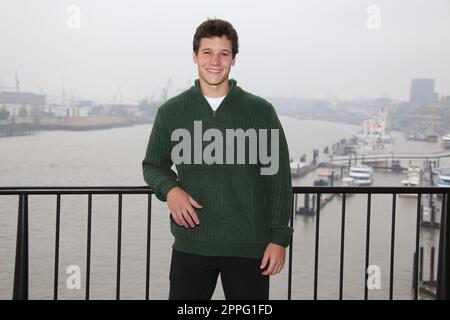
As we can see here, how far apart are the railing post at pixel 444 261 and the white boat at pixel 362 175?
13727mm

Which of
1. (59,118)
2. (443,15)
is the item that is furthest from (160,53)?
(443,15)

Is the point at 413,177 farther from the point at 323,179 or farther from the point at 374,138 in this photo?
the point at 323,179

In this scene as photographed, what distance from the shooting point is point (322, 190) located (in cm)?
210

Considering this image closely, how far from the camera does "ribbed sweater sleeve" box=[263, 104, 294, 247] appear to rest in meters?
1.38

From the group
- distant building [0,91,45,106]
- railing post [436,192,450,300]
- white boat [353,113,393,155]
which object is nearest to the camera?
railing post [436,192,450,300]

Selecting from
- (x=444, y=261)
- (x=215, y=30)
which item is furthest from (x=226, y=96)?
(x=444, y=261)

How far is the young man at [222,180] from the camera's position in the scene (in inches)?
52.9

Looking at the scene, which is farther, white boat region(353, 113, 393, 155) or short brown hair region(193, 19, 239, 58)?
white boat region(353, 113, 393, 155)

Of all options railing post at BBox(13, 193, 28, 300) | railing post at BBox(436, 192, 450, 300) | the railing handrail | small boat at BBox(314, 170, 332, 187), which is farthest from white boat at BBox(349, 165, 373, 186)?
railing post at BBox(13, 193, 28, 300)

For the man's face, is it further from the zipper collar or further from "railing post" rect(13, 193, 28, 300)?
"railing post" rect(13, 193, 28, 300)

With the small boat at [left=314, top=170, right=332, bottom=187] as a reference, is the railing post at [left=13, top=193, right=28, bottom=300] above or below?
above

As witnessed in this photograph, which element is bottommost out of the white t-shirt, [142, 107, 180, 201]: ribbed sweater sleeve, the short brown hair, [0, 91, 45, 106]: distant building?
[142, 107, 180, 201]: ribbed sweater sleeve

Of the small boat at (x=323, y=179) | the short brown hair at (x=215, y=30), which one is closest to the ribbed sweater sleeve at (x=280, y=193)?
the short brown hair at (x=215, y=30)
